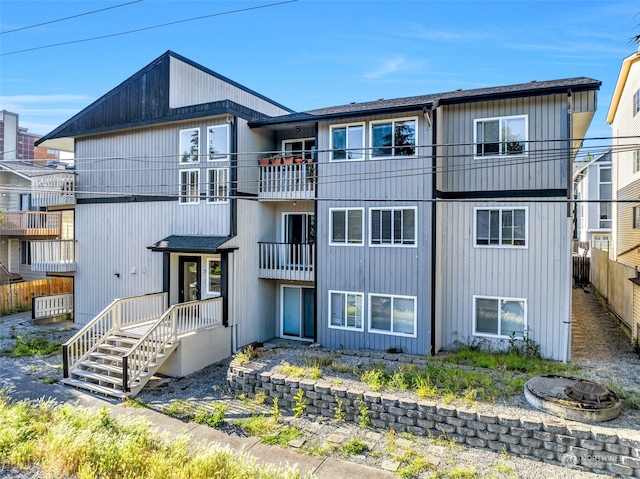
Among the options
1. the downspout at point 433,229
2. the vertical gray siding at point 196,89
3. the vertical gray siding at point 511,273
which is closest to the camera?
the vertical gray siding at point 511,273

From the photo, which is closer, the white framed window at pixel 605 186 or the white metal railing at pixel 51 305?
the white metal railing at pixel 51 305

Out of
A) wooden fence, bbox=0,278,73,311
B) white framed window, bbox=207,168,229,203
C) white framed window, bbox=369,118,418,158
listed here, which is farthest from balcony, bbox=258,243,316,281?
wooden fence, bbox=0,278,73,311

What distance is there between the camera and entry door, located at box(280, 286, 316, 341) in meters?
13.6

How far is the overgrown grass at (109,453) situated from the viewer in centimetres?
536

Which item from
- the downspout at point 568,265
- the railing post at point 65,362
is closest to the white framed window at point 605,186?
the downspout at point 568,265

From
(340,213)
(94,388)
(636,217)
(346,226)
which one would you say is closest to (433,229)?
(346,226)

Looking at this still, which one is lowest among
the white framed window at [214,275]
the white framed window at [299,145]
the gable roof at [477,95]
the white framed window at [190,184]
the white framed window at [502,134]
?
the white framed window at [214,275]

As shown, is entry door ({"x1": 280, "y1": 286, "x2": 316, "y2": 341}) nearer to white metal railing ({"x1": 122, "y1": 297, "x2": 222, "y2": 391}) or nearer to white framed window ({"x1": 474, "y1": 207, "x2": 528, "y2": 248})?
white metal railing ({"x1": 122, "y1": 297, "x2": 222, "y2": 391})

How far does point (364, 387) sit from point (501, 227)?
231 inches

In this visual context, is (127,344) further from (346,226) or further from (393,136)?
(393,136)

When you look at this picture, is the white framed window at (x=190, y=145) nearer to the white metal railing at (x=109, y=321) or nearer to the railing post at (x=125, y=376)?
the white metal railing at (x=109, y=321)

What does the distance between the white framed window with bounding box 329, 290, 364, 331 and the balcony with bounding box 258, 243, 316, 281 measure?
101 cm

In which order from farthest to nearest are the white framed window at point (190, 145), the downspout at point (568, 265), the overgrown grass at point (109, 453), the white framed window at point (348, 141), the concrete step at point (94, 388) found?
1. the white framed window at point (190, 145)
2. the white framed window at point (348, 141)
3. the downspout at point (568, 265)
4. the concrete step at point (94, 388)
5. the overgrown grass at point (109, 453)

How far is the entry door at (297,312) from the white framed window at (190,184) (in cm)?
437
